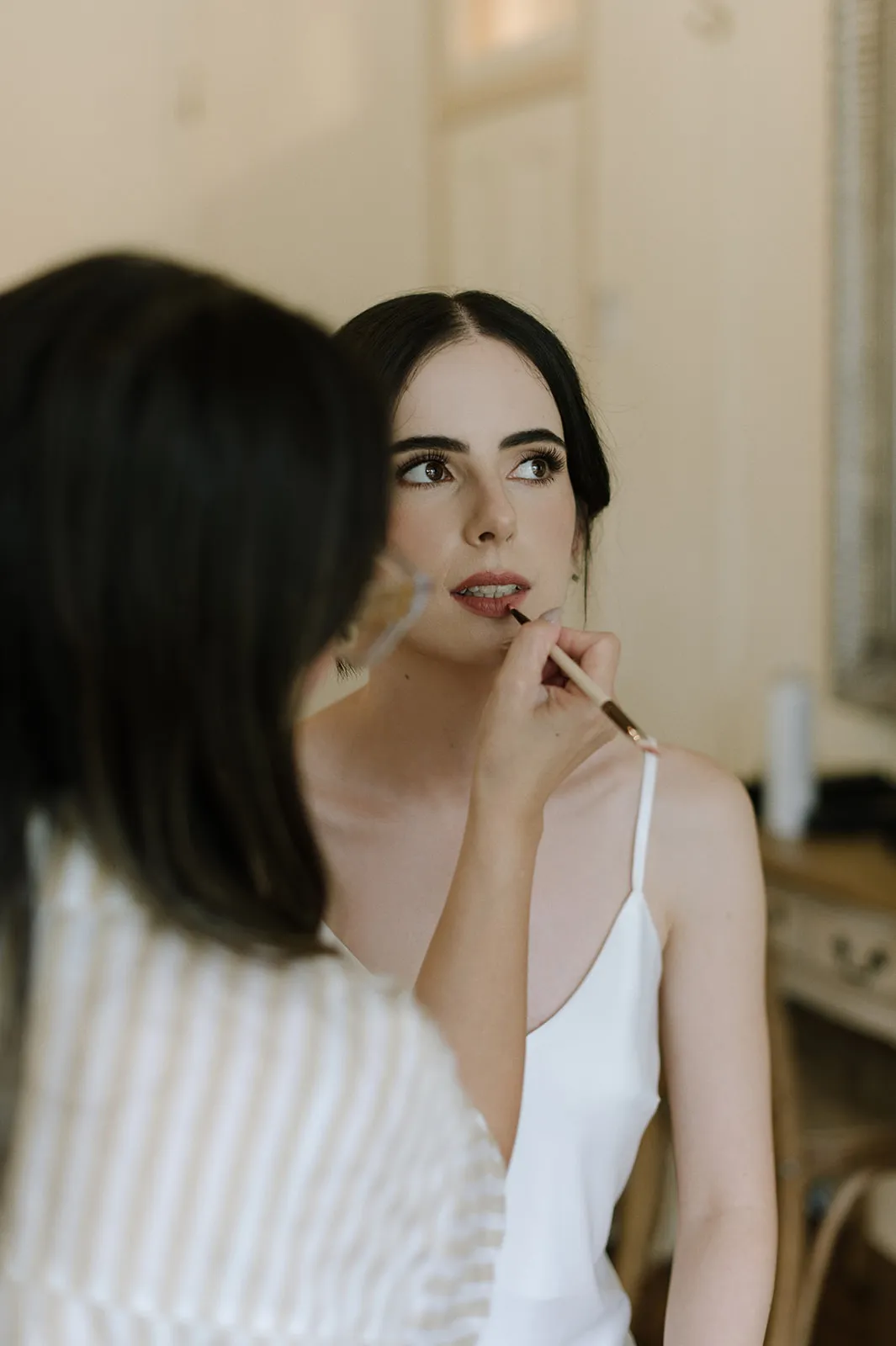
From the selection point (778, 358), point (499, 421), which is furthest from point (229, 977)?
point (778, 358)

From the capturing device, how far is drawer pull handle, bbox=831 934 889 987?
177 centimetres

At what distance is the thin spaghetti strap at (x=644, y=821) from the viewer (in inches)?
40.3

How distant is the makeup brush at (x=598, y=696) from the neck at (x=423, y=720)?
20 cm

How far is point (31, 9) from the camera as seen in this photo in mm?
3109

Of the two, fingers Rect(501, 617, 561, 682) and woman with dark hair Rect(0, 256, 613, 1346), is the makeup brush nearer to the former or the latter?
fingers Rect(501, 617, 561, 682)

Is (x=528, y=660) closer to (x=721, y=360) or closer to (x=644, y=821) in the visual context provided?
(x=644, y=821)

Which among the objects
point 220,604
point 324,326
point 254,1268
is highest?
point 324,326

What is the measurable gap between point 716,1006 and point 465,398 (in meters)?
0.46

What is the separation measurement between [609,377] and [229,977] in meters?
2.02

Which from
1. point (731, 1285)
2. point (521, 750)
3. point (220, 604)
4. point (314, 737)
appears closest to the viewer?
point (220, 604)

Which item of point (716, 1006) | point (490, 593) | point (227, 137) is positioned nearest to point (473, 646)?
point (490, 593)

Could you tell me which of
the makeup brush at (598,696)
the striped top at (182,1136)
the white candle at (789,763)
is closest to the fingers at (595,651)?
the makeup brush at (598,696)

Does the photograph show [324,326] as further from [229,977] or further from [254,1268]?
[254,1268]

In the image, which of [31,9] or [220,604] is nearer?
[220,604]
